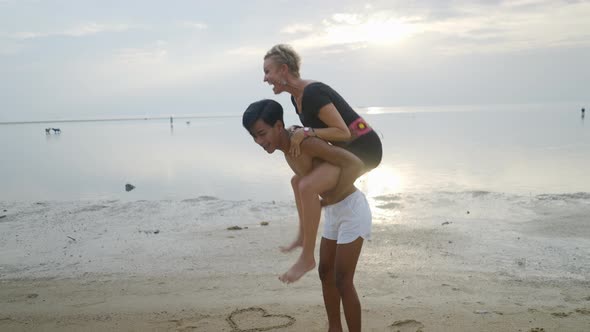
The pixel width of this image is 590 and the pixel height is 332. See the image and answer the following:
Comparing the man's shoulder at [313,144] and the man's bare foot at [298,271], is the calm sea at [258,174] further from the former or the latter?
the man's shoulder at [313,144]

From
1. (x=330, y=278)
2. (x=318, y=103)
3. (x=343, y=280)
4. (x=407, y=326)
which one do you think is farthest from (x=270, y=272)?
(x=318, y=103)

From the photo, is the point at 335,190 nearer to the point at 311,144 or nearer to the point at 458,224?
the point at 311,144

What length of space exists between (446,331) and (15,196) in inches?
537

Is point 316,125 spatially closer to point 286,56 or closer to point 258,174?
point 286,56

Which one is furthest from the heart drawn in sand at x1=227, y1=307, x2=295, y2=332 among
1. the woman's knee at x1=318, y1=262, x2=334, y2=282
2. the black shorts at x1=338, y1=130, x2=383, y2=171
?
the black shorts at x1=338, y1=130, x2=383, y2=171

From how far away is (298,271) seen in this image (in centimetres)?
338

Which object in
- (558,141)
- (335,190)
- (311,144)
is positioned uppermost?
(311,144)

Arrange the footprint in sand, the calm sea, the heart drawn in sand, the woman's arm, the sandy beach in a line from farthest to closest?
1. the calm sea
2. the sandy beach
3. the heart drawn in sand
4. the footprint in sand
5. the woman's arm

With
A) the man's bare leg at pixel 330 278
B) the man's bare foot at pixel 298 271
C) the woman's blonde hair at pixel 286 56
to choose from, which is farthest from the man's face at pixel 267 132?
the man's bare leg at pixel 330 278

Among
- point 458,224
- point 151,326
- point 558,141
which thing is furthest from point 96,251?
point 558,141

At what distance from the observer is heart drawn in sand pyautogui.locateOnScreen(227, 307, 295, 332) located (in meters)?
4.64

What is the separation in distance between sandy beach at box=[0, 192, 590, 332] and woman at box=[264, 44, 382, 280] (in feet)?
5.95

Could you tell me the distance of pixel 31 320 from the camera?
4922 mm

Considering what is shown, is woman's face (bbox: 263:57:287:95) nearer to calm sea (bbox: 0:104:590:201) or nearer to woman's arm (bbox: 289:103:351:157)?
woman's arm (bbox: 289:103:351:157)
